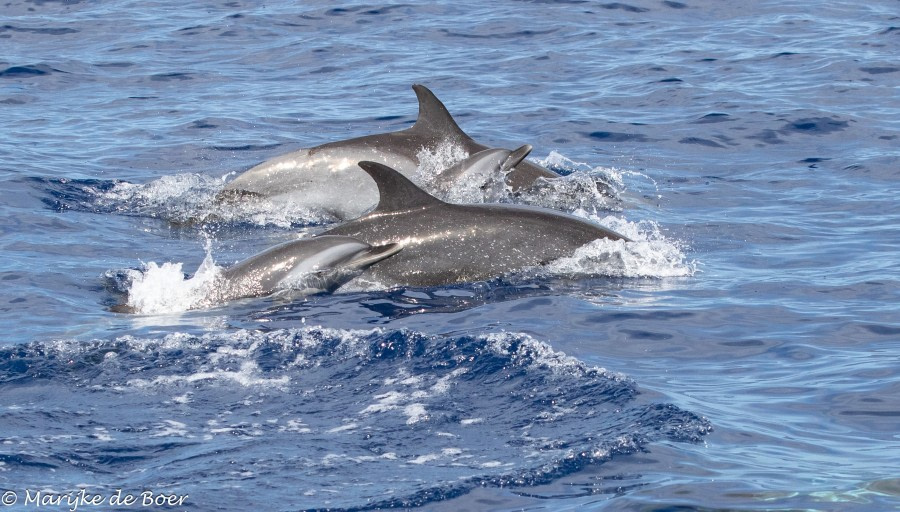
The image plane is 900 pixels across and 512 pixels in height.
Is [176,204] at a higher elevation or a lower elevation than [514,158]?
lower

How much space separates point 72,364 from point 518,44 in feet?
60.4

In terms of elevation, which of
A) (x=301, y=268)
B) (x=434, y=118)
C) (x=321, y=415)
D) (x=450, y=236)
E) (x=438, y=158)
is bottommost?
(x=321, y=415)

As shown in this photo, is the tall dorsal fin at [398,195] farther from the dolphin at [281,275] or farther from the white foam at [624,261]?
the white foam at [624,261]

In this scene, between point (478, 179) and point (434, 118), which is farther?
point (434, 118)

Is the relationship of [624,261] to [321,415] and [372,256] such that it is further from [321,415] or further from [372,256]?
[321,415]

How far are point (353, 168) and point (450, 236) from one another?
426 centimetres

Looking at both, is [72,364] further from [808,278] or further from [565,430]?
[808,278]

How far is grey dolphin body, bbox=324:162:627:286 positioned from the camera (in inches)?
462

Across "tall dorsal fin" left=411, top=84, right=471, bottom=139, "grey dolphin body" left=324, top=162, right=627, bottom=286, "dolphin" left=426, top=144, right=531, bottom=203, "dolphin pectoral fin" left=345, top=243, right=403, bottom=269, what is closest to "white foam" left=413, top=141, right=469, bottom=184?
"tall dorsal fin" left=411, top=84, right=471, bottom=139

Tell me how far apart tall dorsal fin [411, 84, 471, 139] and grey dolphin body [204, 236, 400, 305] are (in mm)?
4617

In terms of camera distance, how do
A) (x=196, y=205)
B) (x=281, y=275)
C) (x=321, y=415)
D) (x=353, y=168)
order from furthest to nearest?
1. (x=353, y=168)
2. (x=196, y=205)
3. (x=281, y=275)
4. (x=321, y=415)

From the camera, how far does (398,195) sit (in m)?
11.9

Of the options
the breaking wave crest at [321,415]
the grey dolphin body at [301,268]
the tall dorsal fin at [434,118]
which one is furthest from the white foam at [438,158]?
the breaking wave crest at [321,415]

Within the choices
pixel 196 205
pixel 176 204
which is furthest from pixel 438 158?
pixel 176 204
